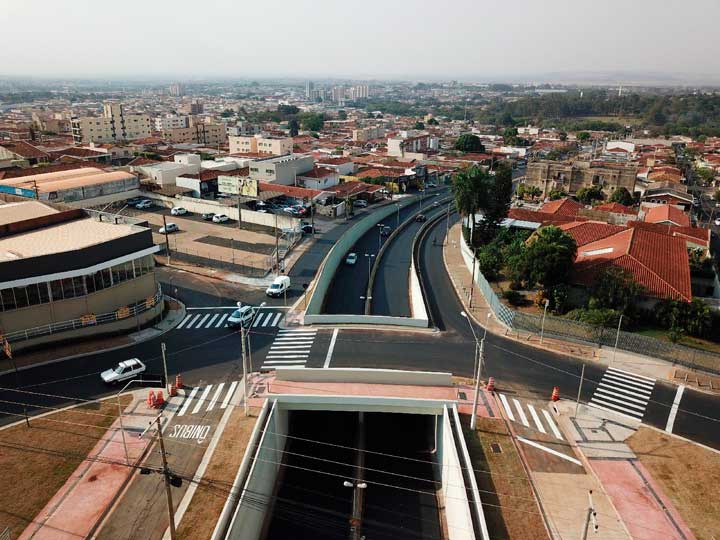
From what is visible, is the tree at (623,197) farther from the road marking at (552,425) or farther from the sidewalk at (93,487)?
the sidewalk at (93,487)

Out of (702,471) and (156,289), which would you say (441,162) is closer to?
(156,289)

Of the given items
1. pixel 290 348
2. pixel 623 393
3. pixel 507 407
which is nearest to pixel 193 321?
pixel 290 348

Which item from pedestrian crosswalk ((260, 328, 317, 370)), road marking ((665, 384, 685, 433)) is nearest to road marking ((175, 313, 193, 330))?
pedestrian crosswalk ((260, 328, 317, 370))

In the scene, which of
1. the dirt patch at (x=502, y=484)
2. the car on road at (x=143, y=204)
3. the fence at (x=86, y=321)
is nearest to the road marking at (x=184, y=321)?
the fence at (x=86, y=321)

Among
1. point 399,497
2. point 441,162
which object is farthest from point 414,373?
point 441,162

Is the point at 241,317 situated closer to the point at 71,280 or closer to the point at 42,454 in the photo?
the point at 71,280

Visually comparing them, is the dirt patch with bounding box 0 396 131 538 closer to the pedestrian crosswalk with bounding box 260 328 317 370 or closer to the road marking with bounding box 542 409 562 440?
the pedestrian crosswalk with bounding box 260 328 317 370
